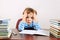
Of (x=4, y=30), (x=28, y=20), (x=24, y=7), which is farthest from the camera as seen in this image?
(x=24, y=7)

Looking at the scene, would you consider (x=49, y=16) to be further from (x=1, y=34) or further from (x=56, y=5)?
(x=1, y=34)

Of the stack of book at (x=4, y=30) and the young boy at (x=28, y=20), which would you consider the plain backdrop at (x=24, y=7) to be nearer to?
the young boy at (x=28, y=20)

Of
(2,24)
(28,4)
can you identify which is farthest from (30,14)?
(28,4)

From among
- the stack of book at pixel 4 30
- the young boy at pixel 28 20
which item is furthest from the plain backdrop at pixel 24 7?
the stack of book at pixel 4 30

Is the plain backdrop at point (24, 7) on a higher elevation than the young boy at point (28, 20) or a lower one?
higher

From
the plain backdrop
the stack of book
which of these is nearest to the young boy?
the stack of book

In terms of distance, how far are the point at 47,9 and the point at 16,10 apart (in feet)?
2.50

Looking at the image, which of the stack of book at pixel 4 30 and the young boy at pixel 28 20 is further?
the young boy at pixel 28 20

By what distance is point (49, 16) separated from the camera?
3217 mm

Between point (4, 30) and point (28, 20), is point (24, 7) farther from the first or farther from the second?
point (4, 30)

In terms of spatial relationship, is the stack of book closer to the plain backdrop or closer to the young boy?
the young boy

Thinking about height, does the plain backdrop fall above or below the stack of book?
above

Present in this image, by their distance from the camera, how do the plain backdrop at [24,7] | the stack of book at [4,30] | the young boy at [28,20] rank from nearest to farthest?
the stack of book at [4,30]
the young boy at [28,20]
the plain backdrop at [24,7]

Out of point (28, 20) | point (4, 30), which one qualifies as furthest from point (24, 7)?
point (4, 30)
